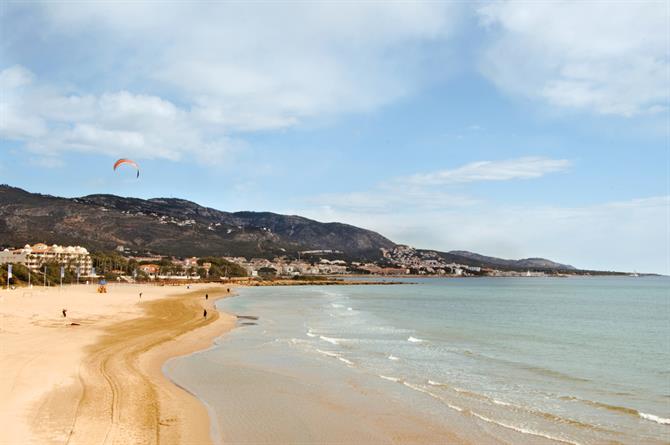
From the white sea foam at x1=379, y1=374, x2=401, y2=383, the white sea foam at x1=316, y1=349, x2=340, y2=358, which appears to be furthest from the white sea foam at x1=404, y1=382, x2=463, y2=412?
the white sea foam at x1=316, y1=349, x2=340, y2=358

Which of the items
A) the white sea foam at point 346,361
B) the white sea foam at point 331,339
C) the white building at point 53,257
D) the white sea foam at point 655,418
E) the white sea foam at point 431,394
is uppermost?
the white building at point 53,257

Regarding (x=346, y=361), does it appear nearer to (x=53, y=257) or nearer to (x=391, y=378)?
(x=391, y=378)

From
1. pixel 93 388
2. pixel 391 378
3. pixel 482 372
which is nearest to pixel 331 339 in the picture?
pixel 482 372

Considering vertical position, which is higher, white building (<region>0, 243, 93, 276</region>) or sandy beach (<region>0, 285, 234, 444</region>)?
white building (<region>0, 243, 93, 276</region>)

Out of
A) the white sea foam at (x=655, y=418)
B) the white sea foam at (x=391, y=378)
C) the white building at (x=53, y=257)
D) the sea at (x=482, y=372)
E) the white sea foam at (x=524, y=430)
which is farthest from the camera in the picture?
the white building at (x=53, y=257)

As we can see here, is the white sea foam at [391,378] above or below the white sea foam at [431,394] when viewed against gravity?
below

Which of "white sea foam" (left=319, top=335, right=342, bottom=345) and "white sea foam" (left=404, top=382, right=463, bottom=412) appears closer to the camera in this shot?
"white sea foam" (left=404, top=382, right=463, bottom=412)

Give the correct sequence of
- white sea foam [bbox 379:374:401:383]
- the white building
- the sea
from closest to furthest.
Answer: the sea, white sea foam [bbox 379:374:401:383], the white building

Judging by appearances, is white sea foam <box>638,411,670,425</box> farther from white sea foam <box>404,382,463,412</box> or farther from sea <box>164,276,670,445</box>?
white sea foam <box>404,382,463,412</box>

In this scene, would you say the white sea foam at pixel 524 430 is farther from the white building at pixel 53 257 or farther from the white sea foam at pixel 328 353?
the white building at pixel 53 257

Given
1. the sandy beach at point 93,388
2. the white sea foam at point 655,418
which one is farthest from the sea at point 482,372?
A: the sandy beach at point 93,388

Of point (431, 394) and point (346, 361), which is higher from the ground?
point (431, 394)

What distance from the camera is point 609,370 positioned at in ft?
70.2

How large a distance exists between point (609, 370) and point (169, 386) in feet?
56.4
